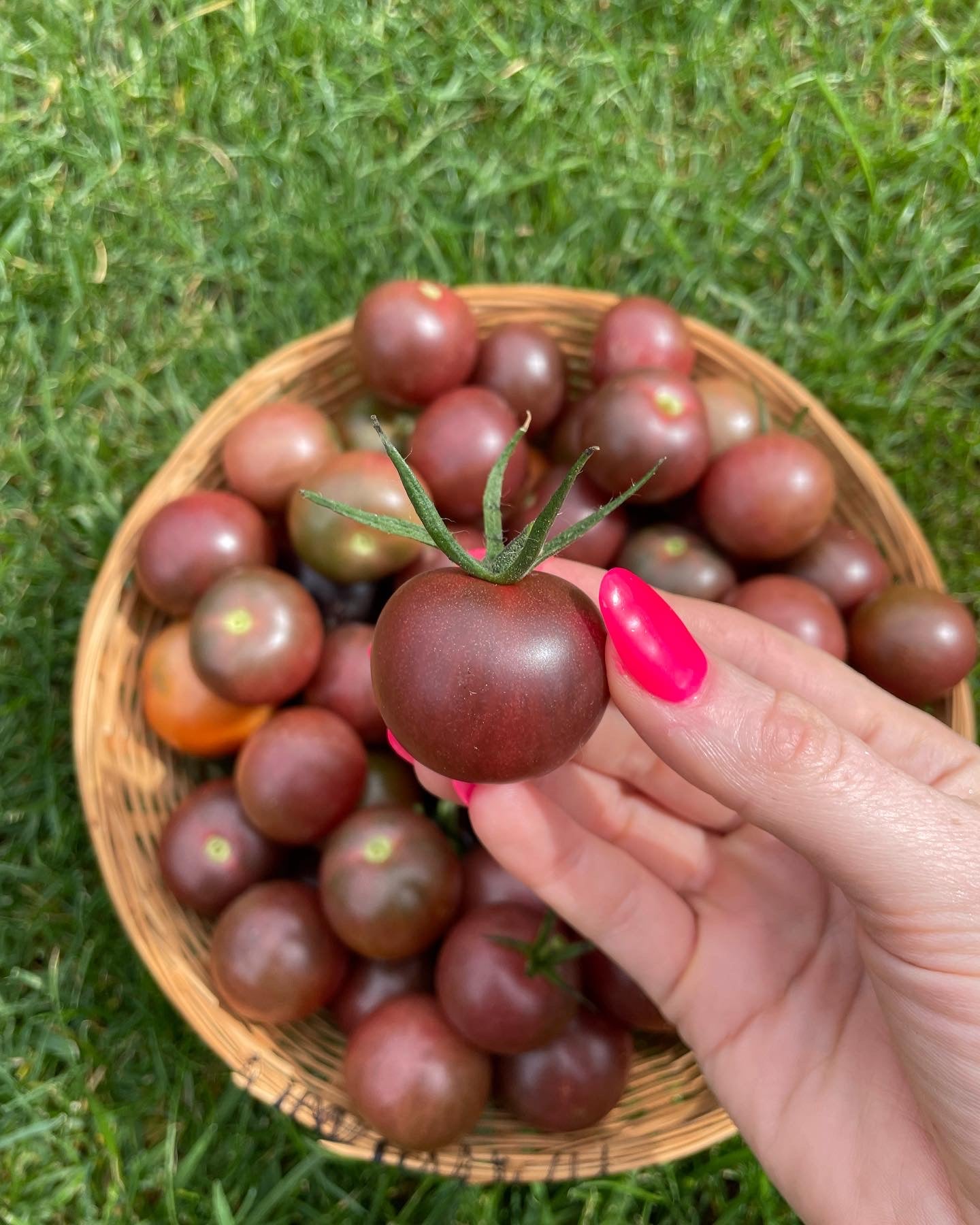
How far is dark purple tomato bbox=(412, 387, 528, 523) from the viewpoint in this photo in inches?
120

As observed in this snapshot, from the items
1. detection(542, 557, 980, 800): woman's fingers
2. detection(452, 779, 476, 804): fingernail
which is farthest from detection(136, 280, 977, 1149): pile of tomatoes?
detection(542, 557, 980, 800): woman's fingers

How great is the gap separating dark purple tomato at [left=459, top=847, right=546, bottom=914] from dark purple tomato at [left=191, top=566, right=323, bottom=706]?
82 cm

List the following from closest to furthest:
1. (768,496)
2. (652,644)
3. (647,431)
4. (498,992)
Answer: (652,644) → (498,992) → (647,431) → (768,496)

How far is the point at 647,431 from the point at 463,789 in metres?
1.25

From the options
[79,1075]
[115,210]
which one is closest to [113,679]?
[79,1075]

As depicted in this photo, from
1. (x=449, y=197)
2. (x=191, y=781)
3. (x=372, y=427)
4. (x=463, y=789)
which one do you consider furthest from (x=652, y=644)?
(x=449, y=197)

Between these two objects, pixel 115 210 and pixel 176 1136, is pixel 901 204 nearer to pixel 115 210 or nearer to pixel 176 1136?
pixel 115 210

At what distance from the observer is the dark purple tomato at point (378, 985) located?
293cm

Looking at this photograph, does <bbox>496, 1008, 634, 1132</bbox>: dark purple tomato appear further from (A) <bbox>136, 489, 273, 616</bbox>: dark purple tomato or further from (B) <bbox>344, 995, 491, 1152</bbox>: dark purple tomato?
(A) <bbox>136, 489, 273, 616</bbox>: dark purple tomato

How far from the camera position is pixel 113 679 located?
322 centimetres

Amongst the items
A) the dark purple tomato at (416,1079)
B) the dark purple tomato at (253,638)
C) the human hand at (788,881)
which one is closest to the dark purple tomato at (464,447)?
the dark purple tomato at (253,638)

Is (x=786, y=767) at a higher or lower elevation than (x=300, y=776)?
higher

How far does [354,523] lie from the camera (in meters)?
3.02

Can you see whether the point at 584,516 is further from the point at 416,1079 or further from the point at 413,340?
the point at 416,1079
